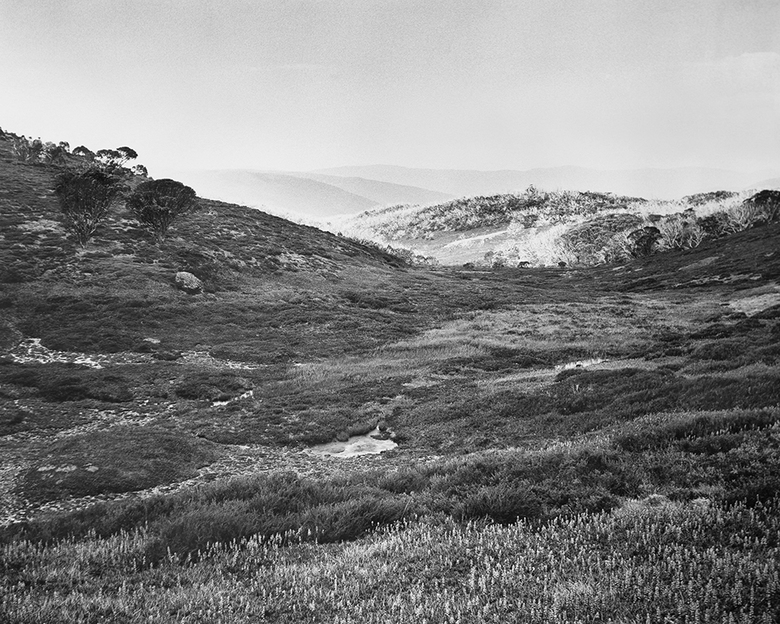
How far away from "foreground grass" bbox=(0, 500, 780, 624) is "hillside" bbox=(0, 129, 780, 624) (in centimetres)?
3

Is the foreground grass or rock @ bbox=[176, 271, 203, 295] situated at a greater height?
rock @ bbox=[176, 271, 203, 295]

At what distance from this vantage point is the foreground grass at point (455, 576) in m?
4.51

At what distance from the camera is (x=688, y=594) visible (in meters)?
4.40

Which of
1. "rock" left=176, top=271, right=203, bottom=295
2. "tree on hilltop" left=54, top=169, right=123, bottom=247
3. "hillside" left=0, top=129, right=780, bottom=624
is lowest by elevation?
"hillside" left=0, top=129, right=780, bottom=624

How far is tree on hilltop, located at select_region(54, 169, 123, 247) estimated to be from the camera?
183 ft

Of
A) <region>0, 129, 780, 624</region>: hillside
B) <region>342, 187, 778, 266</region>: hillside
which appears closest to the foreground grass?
<region>0, 129, 780, 624</region>: hillside

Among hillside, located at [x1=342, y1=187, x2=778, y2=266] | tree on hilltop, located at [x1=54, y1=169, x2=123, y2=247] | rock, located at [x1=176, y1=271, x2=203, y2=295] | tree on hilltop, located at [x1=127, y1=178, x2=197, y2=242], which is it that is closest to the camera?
rock, located at [x1=176, y1=271, x2=203, y2=295]

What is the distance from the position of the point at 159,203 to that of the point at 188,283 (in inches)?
819

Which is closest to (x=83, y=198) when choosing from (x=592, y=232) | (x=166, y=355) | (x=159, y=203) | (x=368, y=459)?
(x=159, y=203)

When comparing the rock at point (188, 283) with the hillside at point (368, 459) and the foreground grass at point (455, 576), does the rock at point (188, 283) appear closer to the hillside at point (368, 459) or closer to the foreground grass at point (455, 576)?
the hillside at point (368, 459)

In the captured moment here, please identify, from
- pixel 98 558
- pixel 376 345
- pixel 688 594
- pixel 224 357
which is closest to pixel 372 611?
pixel 688 594

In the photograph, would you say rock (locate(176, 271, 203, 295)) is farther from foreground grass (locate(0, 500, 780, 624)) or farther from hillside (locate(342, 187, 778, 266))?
hillside (locate(342, 187, 778, 266))

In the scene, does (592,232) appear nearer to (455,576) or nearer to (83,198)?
(83,198)

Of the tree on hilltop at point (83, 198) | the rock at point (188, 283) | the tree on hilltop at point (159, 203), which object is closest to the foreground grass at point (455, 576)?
the rock at point (188, 283)
